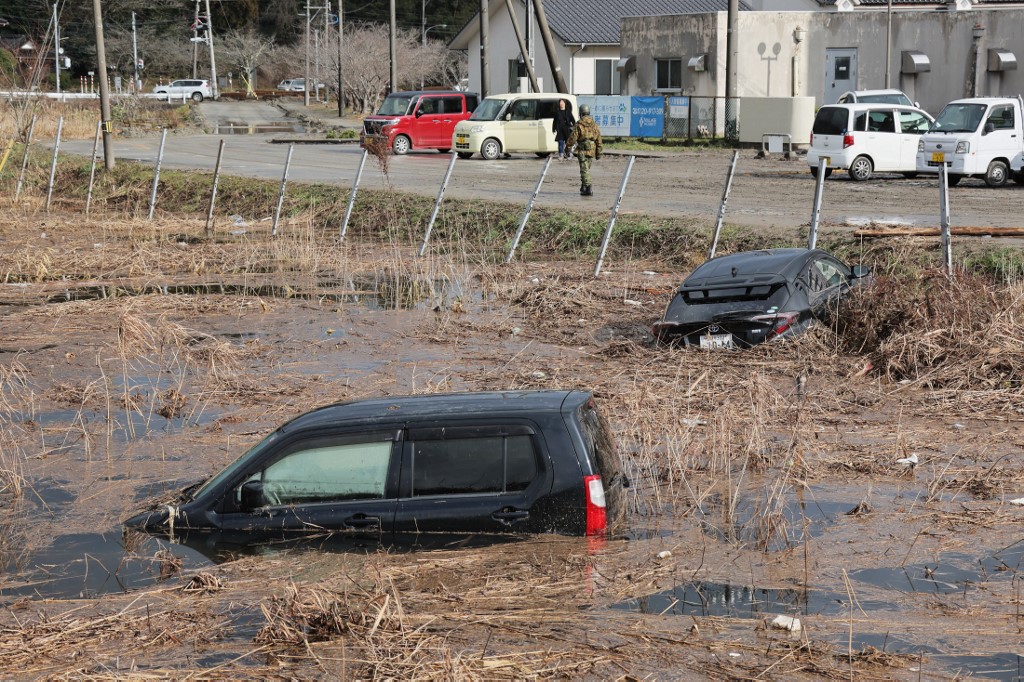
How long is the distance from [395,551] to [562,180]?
2212 cm

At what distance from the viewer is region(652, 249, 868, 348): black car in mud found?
1271 centimetres

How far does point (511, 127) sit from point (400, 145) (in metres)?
4.14

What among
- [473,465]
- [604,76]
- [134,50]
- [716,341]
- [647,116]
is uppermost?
[134,50]

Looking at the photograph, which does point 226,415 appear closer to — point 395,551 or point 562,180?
point 395,551

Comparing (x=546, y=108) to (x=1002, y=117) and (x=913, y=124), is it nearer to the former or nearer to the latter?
(x=913, y=124)

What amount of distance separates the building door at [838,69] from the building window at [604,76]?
48.4 ft

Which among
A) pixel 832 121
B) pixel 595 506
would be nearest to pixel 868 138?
pixel 832 121

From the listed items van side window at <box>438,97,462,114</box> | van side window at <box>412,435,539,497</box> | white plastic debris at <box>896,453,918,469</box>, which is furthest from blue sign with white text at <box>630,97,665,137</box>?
van side window at <box>412,435,539,497</box>

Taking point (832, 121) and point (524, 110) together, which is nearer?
point (832, 121)

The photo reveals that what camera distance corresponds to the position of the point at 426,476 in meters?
7.34

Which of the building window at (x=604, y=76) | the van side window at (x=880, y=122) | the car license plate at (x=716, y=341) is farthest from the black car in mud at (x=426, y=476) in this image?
the building window at (x=604, y=76)

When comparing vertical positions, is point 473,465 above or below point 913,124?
below

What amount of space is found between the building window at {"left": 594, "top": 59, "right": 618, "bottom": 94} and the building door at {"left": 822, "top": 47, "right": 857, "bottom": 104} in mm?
14751

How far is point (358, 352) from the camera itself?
14305 millimetres
